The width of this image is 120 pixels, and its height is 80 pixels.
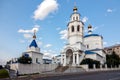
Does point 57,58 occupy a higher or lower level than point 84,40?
lower

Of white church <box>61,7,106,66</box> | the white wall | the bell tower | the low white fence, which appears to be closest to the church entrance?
white church <box>61,7,106,66</box>

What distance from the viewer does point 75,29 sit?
63094mm

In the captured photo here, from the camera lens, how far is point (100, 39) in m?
68.8

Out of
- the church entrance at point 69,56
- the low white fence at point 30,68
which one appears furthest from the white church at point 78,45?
the low white fence at point 30,68

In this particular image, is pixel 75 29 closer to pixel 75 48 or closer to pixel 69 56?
pixel 75 48

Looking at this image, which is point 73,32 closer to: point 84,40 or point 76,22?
point 76,22

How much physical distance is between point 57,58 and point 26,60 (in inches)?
1230

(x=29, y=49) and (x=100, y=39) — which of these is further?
(x=100, y=39)

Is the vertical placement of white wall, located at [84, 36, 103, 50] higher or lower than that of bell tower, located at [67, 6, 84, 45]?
lower

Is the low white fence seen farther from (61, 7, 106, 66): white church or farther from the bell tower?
the bell tower

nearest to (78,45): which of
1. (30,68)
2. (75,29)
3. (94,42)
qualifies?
(75,29)

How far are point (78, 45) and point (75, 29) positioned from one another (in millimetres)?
6661

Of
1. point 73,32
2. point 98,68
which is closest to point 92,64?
point 98,68

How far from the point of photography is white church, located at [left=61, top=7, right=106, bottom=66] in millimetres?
57256
